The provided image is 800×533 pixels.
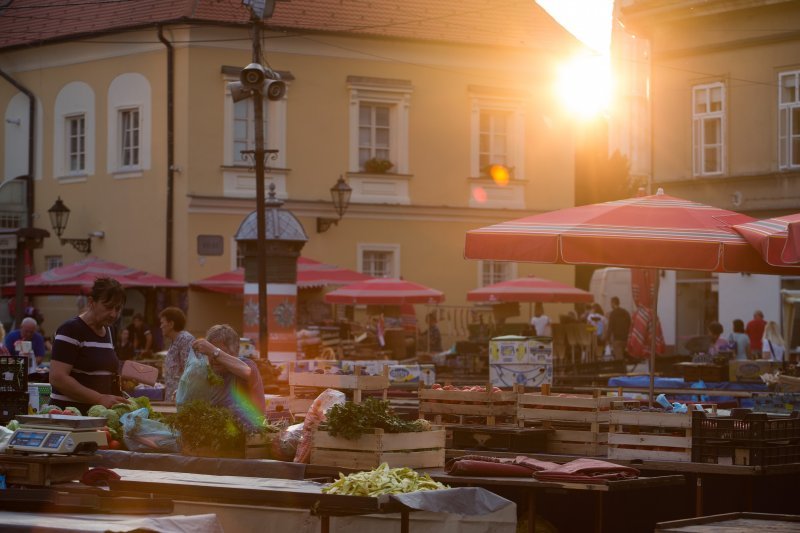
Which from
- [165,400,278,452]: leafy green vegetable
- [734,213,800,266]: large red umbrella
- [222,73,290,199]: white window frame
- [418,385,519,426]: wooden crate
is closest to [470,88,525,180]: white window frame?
[222,73,290,199]: white window frame

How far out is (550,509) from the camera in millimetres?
10172

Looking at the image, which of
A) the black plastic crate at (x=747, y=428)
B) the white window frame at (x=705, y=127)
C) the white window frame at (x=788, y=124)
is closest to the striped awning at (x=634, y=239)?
the black plastic crate at (x=747, y=428)

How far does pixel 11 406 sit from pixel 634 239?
5.39 meters

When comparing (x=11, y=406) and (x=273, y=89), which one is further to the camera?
(x=273, y=89)

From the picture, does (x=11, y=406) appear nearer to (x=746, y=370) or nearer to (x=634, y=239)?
(x=634, y=239)

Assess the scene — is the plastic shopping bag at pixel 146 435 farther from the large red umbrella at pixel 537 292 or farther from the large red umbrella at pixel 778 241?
the large red umbrella at pixel 537 292

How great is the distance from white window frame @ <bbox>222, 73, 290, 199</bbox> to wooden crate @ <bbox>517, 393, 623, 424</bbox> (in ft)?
77.4

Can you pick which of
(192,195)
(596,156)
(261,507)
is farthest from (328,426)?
(596,156)

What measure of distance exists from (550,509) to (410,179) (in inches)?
1060

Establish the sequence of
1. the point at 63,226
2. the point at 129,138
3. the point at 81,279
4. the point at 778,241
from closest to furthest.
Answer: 1. the point at 778,241
2. the point at 81,279
3. the point at 63,226
4. the point at 129,138

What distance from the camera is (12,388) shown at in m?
9.74

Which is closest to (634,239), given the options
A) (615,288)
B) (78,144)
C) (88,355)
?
(88,355)

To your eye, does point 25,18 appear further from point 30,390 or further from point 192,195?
point 30,390

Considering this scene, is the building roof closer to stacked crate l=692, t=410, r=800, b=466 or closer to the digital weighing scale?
stacked crate l=692, t=410, r=800, b=466
